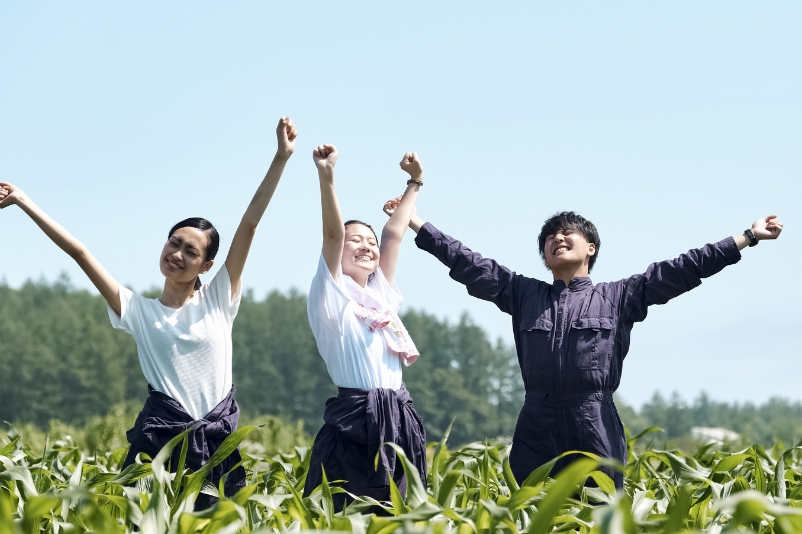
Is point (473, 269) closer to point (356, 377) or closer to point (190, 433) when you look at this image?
point (356, 377)

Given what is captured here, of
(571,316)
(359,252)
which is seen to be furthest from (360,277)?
(571,316)

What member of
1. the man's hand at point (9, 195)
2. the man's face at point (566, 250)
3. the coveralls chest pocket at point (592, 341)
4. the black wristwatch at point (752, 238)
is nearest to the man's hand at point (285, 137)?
the man's hand at point (9, 195)

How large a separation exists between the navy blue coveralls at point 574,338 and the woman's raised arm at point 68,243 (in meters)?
1.27

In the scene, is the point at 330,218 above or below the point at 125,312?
above

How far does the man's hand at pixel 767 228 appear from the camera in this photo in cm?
352

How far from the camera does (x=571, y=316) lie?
3.43 meters

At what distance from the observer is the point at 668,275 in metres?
3.50

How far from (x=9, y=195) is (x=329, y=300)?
3.91ft


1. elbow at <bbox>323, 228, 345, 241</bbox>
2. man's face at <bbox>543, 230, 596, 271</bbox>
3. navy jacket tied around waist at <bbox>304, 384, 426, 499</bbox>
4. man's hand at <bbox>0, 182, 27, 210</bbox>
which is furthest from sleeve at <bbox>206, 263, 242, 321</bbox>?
man's face at <bbox>543, 230, 596, 271</bbox>

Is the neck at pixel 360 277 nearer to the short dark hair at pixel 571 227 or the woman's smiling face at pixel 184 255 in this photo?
the woman's smiling face at pixel 184 255

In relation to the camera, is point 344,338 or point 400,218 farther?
point 400,218

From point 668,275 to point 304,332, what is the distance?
42530 mm

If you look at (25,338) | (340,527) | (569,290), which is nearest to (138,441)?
(340,527)

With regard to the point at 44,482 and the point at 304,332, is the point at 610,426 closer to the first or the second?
the point at 44,482
